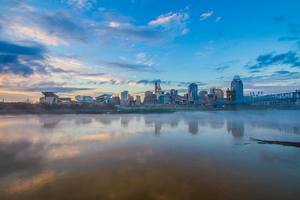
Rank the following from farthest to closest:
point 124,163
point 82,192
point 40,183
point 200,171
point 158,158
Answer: point 158,158 < point 124,163 < point 200,171 < point 40,183 < point 82,192

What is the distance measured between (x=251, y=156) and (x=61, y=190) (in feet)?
45.4

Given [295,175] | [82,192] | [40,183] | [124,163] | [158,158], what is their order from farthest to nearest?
1. [158,158]
2. [124,163]
3. [295,175]
4. [40,183]
5. [82,192]

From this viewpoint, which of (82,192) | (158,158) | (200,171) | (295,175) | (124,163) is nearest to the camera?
(82,192)

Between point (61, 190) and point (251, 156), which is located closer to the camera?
point (61, 190)

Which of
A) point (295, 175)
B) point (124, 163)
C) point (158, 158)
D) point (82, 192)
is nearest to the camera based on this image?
point (82, 192)

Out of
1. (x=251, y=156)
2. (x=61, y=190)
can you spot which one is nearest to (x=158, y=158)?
(x=251, y=156)

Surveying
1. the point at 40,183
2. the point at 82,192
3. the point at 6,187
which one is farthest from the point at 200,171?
the point at 6,187

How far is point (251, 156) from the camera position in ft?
60.7

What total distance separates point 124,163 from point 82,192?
216 inches

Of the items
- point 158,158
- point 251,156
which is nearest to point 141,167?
point 158,158

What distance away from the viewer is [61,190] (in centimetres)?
1127

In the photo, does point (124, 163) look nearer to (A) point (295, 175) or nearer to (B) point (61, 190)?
(B) point (61, 190)

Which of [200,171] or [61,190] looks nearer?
[61,190]

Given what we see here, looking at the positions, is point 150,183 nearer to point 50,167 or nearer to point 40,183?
point 40,183
